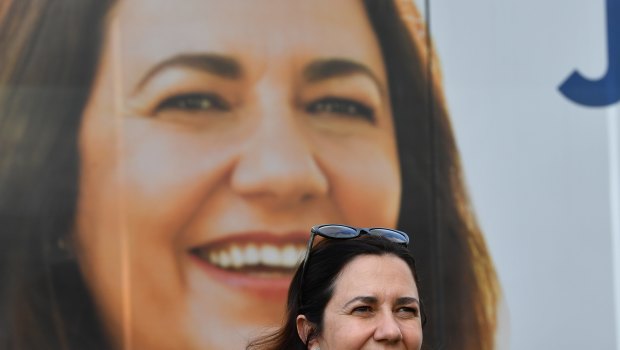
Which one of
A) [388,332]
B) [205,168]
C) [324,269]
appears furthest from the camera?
[205,168]

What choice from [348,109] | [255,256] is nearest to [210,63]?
[348,109]

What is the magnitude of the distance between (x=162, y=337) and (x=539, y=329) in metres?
1.17

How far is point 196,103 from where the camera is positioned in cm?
306

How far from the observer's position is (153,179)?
299 centimetres

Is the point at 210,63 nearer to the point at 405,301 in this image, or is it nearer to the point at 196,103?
the point at 196,103

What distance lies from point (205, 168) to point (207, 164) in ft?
0.05

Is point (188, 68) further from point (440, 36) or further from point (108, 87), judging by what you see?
point (440, 36)

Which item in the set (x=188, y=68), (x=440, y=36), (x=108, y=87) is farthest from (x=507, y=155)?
(x=108, y=87)

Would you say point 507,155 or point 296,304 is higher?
point 507,155

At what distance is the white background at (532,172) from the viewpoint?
3127 millimetres

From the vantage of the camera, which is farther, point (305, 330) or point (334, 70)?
point (334, 70)

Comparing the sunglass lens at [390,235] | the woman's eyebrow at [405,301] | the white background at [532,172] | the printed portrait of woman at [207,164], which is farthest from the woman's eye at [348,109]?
the woman's eyebrow at [405,301]

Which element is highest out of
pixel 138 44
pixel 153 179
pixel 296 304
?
pixel 138 44

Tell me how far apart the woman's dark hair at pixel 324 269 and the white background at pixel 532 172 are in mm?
1706
